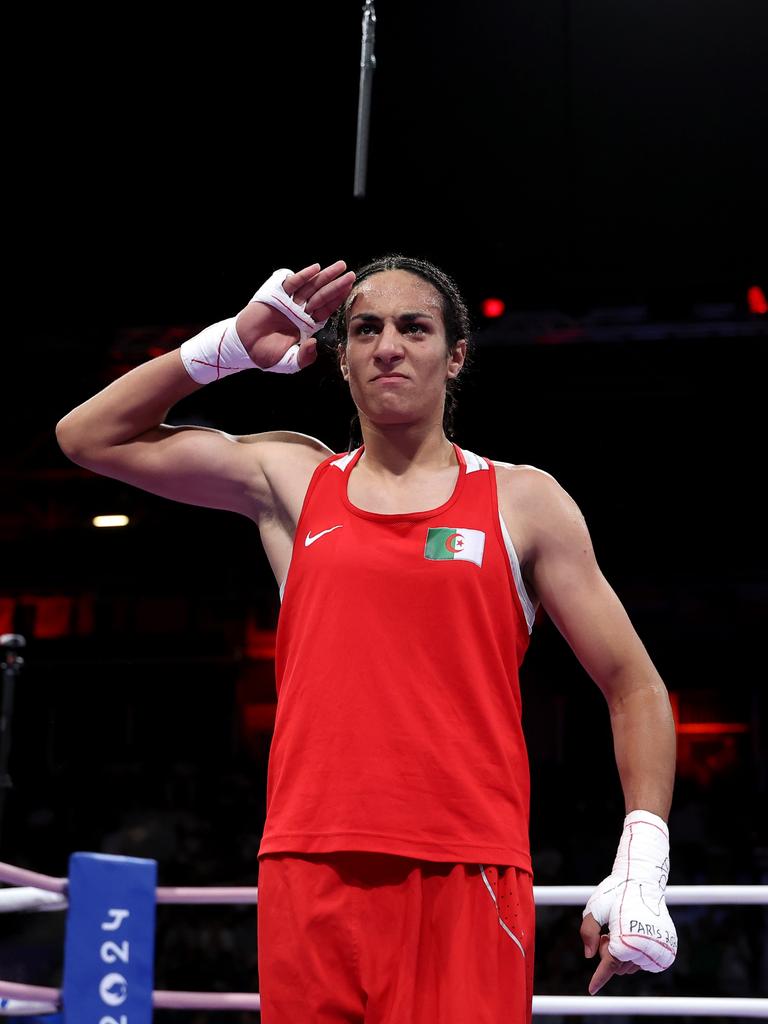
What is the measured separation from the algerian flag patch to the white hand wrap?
1.33 ft

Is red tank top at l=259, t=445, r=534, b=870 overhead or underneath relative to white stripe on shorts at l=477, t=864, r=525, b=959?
overhead

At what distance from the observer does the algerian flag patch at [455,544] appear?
1.46 meters

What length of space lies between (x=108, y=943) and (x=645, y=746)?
4.99 ft

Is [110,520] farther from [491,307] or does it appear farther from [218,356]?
[218,356]

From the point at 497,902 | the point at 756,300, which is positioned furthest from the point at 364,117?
the point at 756,300

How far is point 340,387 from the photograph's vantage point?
16.9ft

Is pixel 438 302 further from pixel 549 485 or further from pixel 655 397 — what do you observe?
pixel 655 397

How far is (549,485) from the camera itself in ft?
5.23

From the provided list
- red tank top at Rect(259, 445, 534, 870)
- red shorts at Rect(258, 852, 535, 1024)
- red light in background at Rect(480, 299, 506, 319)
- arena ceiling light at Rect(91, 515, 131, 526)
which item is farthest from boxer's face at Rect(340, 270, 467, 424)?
arena ceiling light at Rect(91, 515, 131, 526)

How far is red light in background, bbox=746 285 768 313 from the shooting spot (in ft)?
18.3

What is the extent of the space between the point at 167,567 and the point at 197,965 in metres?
3.10

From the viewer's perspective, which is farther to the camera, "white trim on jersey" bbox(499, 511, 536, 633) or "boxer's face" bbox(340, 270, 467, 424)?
"boxer's face" bbox(340, 270, 467, 424)

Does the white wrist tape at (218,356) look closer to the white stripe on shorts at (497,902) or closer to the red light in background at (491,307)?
the white stripe on shorts at (497,902)

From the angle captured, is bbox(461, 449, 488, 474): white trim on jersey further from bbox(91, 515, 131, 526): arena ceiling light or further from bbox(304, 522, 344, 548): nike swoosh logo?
bbox(91, 515, 131, 526): arena ceiling light
